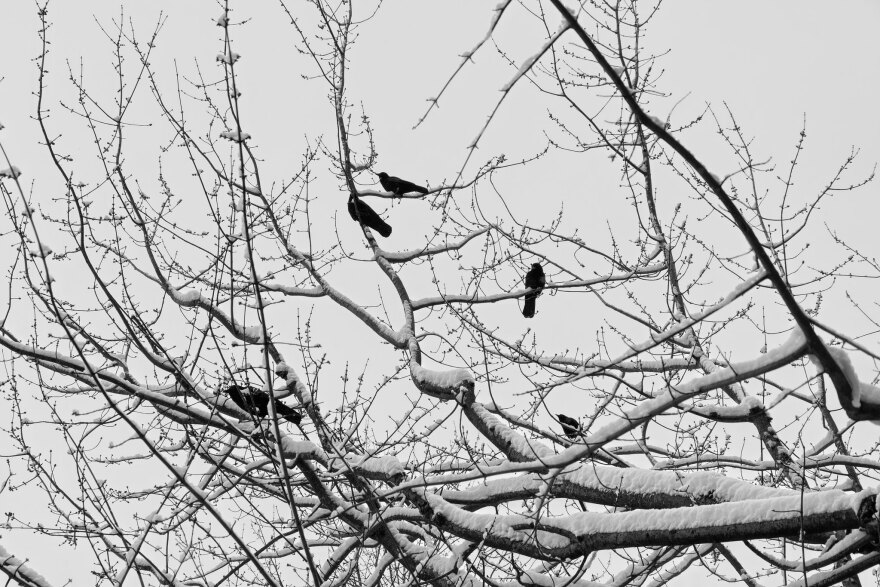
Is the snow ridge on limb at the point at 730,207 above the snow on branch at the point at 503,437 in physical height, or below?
below

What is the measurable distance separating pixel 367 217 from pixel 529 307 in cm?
160

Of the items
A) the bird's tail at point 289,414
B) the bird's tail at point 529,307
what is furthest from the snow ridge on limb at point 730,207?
the bird's tail at point 529,307

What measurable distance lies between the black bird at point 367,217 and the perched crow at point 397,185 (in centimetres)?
27

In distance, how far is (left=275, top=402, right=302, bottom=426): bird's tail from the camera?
18.1 feet

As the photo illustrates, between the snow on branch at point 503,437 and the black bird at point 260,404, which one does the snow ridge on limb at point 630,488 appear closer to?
the snow on branch at point 503,437

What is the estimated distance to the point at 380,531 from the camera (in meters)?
4.71

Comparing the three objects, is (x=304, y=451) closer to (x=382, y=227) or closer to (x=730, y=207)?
(x=382, y=227)

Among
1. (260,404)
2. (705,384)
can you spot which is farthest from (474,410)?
(705,384)

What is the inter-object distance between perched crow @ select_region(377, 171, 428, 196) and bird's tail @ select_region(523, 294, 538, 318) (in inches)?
50.3

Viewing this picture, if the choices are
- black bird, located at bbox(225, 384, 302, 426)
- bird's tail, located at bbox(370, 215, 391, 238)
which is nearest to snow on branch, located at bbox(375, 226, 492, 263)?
bird's tail, located at bbox(370, 215, 391, 238)

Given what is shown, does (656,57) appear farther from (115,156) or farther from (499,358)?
(115,156)

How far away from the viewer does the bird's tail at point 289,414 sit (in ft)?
18.1

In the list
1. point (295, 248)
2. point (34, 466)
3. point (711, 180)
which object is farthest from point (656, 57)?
point (34, 466)

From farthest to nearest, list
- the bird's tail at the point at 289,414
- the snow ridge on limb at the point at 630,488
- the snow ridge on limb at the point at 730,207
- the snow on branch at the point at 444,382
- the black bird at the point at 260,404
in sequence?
the bird's tail at the point at 289,414 → the snow on branch at the point at 444,382 → the black bird at the point at 260,404 → the snow ridge on limb at the point at 630,488 → the snow ridge on limb at the point at 730,207
